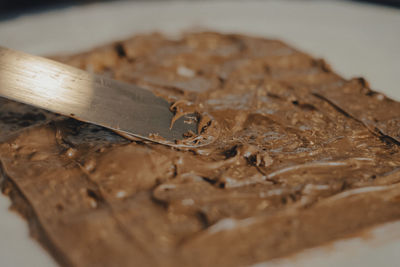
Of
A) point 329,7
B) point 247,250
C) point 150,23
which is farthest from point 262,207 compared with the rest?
point 329,7

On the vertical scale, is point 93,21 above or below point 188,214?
above

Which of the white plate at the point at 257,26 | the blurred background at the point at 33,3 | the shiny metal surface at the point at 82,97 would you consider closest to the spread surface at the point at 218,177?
the shiny metal surface at the point at 82,97

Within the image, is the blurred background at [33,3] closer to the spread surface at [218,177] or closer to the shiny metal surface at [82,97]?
the spread surface at [218,177]

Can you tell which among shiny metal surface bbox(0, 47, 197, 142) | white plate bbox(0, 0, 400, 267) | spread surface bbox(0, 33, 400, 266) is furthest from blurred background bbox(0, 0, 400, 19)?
shiny metal surface bbox(0, 47, 197, 142)

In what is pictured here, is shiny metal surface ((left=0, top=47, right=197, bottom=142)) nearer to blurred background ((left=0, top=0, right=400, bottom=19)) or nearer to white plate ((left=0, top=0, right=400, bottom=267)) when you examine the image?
white plate ((left=0, top=0, right=400, bottom=267))

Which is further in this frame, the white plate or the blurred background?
the blurred background

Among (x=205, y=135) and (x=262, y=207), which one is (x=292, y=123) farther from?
(x=262, y=207)
